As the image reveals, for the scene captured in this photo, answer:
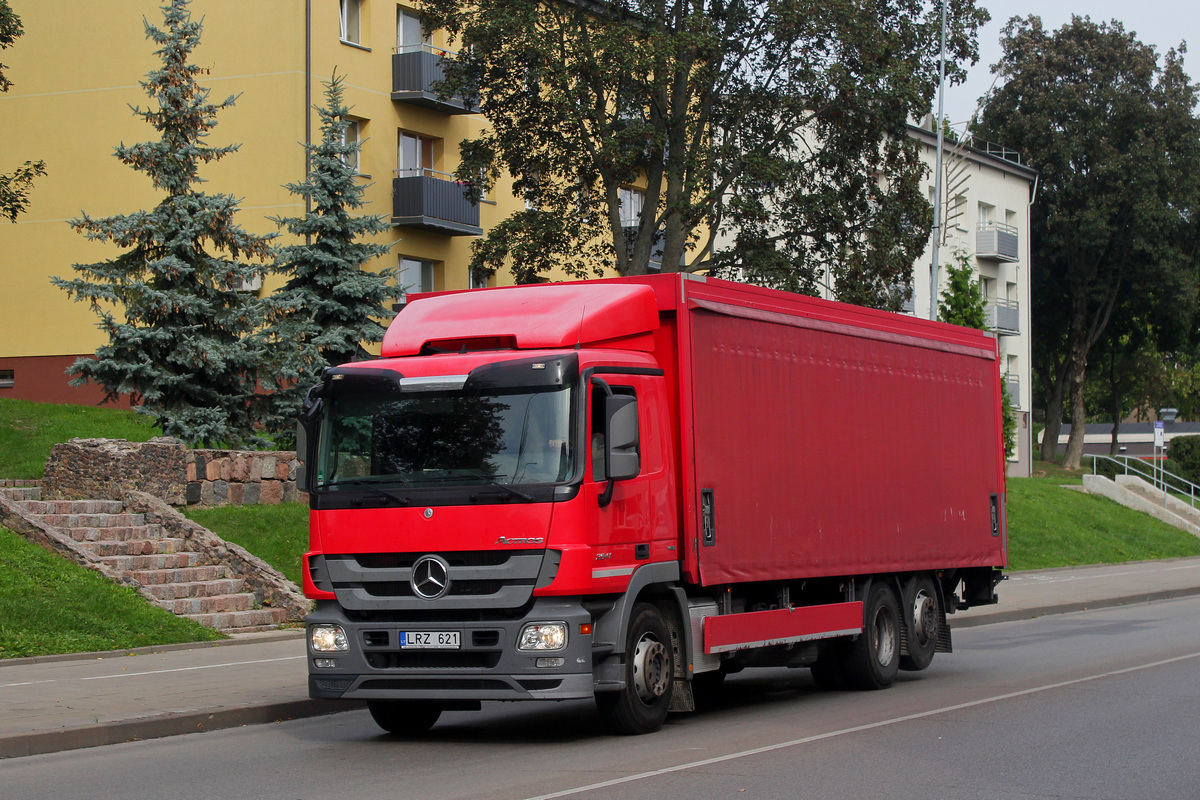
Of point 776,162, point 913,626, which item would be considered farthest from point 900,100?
point 913,626

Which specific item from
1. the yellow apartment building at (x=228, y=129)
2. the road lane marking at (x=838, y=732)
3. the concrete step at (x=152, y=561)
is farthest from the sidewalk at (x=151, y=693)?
the yellow apartment building at (x=228, y=129)

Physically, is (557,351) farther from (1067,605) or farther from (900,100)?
(900,100)

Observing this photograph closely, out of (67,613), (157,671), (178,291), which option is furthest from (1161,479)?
(157,671)

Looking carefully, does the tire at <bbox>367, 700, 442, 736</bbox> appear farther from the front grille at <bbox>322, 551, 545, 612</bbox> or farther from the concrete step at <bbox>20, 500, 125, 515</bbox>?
the concrete step at <bbox>20, 500, 125, 515</bbox>

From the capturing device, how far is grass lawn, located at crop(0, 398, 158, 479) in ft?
74.2

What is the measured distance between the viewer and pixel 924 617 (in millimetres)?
14266

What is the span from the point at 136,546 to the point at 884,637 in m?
9.88

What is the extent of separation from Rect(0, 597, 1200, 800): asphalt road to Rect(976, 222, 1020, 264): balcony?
5036 cm

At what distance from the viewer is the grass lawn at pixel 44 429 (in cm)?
2262

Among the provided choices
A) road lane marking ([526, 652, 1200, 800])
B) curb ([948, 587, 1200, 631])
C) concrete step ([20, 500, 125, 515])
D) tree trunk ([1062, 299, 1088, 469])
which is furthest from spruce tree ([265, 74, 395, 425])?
tree trunk ([1062, 299, 1088, 469])

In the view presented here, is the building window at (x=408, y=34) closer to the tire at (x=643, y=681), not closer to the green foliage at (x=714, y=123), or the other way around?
the green foliage at (x=714, y=123)

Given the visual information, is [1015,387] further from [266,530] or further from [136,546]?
[136,546]

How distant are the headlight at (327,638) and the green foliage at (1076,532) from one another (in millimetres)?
25011

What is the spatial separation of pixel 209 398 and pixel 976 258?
45.7 meters
